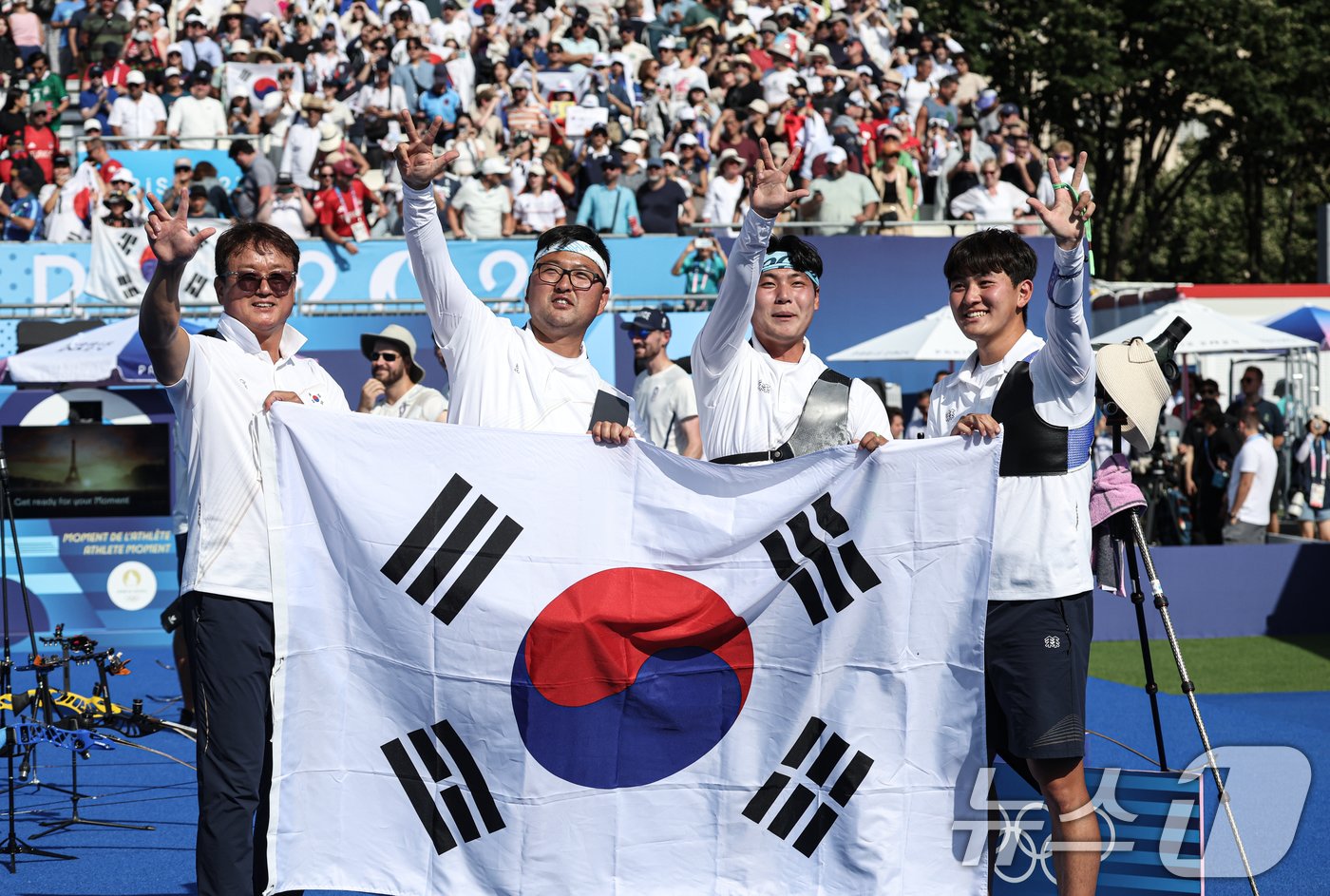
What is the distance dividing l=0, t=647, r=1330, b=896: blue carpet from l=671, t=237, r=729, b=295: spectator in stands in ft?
19.0

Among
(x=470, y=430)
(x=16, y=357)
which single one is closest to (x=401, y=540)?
(x=470, y=430)

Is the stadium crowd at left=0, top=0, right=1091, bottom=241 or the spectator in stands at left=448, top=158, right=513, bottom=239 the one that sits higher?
the stadium crowd at left=0, top=0, right=1091, bottom=241

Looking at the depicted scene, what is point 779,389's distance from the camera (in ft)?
15.8

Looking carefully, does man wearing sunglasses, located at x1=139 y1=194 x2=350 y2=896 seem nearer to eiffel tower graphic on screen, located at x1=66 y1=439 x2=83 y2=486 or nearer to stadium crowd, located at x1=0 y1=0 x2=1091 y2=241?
eiffel tower graphic on screen, located at x1=66 y1=439 x2=83 y2=486

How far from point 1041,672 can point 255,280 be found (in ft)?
8.54

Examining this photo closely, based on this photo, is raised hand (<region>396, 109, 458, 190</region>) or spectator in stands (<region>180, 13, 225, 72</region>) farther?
spectator in stands (<region>180, 13, 225, 72</region>)

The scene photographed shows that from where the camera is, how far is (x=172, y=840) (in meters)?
6.40

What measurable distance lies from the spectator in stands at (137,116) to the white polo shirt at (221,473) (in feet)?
46.5

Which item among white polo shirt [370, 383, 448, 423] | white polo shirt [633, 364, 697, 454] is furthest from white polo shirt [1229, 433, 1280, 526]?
white polo shirt [370, 383, 448, 423]

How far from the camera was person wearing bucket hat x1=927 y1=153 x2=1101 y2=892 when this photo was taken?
4.50 m

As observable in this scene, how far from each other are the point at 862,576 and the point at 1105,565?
1399mm

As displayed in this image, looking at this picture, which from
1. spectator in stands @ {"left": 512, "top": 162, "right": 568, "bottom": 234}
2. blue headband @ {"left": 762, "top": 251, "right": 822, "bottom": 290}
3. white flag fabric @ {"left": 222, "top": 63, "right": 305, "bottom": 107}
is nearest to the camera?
blue headband @ {"left": 762, "top": 251, "right": 822, "bottom": 290}

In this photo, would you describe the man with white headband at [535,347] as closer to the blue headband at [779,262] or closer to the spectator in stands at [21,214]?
the blue headband at [779,262]

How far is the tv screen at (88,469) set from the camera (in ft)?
41.4
